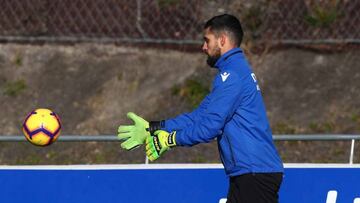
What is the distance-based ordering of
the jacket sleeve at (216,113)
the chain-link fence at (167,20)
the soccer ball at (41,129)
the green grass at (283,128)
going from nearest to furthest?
the jacket sleeve at (216,113), the soccer ball at (41,129), the green grass at (283,128), the chain-link fence at (167,20)

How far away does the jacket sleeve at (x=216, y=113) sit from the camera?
610 cm

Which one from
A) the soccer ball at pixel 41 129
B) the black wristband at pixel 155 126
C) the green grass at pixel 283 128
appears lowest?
the black wristband at pixel 155 126

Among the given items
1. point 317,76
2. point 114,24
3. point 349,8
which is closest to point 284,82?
point 317,76

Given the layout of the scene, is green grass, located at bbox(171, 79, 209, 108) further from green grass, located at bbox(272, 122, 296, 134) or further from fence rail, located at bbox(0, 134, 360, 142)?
fence rail, located at bbox(0, 134, 360, 142)

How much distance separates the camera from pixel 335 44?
12.2 metres

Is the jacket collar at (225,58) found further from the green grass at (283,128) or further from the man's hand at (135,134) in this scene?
the green grass at (283,128)

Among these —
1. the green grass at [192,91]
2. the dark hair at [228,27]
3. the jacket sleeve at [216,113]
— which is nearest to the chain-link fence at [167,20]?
the green grass at [192,91]

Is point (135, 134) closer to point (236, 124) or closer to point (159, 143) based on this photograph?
point (159, 143)

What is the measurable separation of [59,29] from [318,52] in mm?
3503

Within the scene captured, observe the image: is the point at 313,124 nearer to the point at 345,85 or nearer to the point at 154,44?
the point at 345,85

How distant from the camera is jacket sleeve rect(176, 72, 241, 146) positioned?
610cm

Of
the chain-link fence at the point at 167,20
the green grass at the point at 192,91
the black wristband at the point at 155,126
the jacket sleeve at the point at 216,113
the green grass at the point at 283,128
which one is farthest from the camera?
the chain-link fence at the point at 167,20

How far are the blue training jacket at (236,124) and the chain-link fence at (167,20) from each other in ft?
19.6

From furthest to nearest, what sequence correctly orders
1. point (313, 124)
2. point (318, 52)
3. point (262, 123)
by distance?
point (318, 52) → point (313, 124) → point (262, 123)
